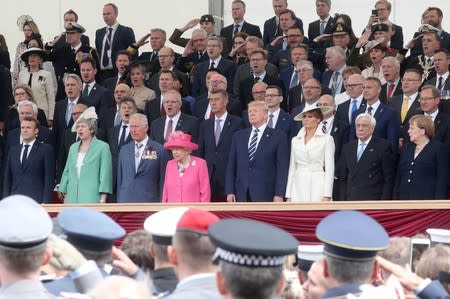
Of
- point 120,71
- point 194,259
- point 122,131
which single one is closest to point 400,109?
point 122,131

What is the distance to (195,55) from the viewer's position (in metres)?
15.8

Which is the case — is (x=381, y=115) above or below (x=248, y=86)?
below

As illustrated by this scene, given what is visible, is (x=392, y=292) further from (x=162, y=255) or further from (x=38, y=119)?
(x=38, y=119)

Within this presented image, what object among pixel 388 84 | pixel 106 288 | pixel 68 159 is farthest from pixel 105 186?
pixel 106 288

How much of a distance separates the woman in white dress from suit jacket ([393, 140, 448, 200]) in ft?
2.31

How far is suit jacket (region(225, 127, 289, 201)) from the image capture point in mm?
12078

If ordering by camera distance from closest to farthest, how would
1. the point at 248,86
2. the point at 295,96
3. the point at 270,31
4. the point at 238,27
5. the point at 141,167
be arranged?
the point at 141,167
the point at 295,96
the point at 248,86
the point at 270,31
the point at 238,27

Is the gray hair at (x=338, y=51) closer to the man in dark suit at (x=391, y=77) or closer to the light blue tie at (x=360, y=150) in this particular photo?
the man in dark suit at (x=391, y=77)

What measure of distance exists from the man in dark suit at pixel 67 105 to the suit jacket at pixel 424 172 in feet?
14.2

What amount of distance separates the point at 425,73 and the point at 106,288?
1046 centimetres

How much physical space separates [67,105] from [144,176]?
234cm

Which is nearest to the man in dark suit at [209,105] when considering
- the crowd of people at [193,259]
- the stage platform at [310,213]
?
the stage platform at [310,213]

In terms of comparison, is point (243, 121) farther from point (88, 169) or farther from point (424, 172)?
point (424, 172)

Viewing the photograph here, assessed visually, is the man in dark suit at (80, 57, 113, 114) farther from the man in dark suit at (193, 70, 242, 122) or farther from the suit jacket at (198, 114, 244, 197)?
the suit jacket at (198, 114, 244, 197)
